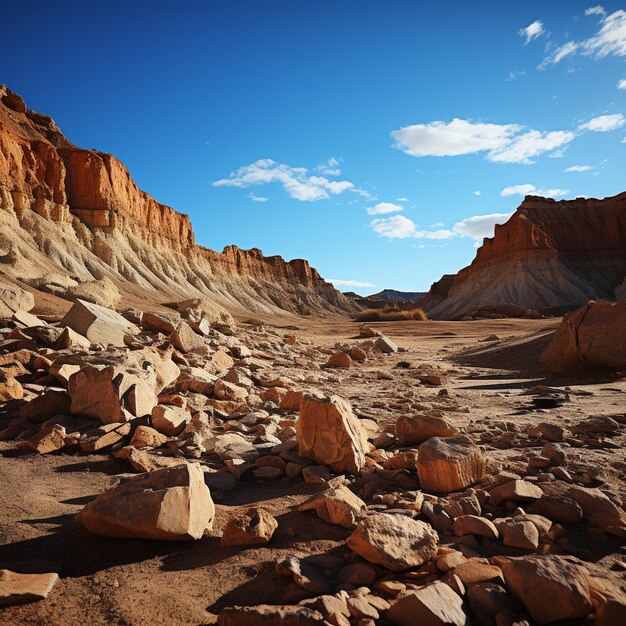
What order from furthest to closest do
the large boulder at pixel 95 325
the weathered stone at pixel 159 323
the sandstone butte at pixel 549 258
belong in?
the sandstone butte at pixel 549 258, the weathered stone at pixel 159 323, the large boulder at pixel 95 325

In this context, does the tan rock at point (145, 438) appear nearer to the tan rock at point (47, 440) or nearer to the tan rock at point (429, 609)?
the tan rock at point (47, 440)

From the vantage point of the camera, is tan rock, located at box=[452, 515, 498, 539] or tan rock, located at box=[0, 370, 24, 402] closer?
tan rock, located at box=[452, 515, 498, 539]

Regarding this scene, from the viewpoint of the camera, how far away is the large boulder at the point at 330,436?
3.61 meters

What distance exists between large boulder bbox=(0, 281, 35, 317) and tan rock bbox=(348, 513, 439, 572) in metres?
8.99

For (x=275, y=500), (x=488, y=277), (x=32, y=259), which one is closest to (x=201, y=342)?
(x=275, y=500)

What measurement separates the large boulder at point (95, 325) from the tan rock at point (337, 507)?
6.34m

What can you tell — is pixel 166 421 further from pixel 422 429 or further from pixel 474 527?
pixel 474 527

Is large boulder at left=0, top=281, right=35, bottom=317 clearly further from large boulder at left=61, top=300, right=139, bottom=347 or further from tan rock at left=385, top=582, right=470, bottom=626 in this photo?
tan rock at left=385, top=582, right=470, bottom=626

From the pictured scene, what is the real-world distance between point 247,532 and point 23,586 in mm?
1133

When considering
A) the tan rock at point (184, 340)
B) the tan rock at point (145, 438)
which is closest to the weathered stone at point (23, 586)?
the tan rock at point (145, 438)

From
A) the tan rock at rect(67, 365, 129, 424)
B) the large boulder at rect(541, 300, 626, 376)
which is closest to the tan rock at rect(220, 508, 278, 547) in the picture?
the tan rock at rect(67, 365, 129, 424)

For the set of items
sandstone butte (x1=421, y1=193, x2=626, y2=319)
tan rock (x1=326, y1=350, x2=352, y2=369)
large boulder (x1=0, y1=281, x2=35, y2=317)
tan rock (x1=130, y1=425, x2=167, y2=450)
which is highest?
sandstone butte (x1=421, y1=193, x2=626, y2=319)

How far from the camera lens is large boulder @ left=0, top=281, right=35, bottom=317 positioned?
852 centimetres

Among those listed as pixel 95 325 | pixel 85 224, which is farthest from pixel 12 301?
pixel 85 224
